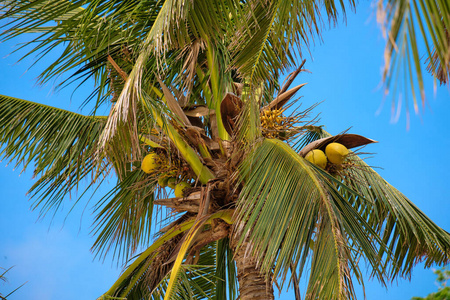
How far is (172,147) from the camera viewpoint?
328 centimetres

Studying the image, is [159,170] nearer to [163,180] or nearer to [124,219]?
[163,180]

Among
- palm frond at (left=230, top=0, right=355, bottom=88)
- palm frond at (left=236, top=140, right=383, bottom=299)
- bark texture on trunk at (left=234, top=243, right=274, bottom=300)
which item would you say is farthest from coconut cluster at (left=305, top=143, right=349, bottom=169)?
bark texture on trunk at (left=234, top=243, right=274, bottom=300)

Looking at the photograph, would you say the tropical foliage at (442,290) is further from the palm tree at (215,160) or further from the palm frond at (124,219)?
the palm frond at (124,219)

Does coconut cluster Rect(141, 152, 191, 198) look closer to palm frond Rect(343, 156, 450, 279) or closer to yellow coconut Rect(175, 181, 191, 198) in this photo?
yellow coconut Rect(175, 181, 191, 198)

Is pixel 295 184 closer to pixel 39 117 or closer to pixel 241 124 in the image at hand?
pixel 241 124

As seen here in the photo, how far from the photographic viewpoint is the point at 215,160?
3.25m

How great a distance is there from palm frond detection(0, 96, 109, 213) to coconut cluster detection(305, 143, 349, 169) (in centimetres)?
165

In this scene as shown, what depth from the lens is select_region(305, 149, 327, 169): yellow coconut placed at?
2.88 m

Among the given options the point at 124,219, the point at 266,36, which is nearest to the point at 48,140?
the point at 124,219

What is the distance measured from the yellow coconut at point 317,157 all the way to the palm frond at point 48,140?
1.63 m

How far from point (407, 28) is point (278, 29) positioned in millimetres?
1977

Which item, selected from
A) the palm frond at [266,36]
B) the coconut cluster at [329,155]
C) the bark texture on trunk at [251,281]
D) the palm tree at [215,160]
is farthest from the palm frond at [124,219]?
the coconut cluster at [329,155]

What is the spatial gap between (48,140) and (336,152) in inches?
87.1

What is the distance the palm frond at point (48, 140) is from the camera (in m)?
3.74
